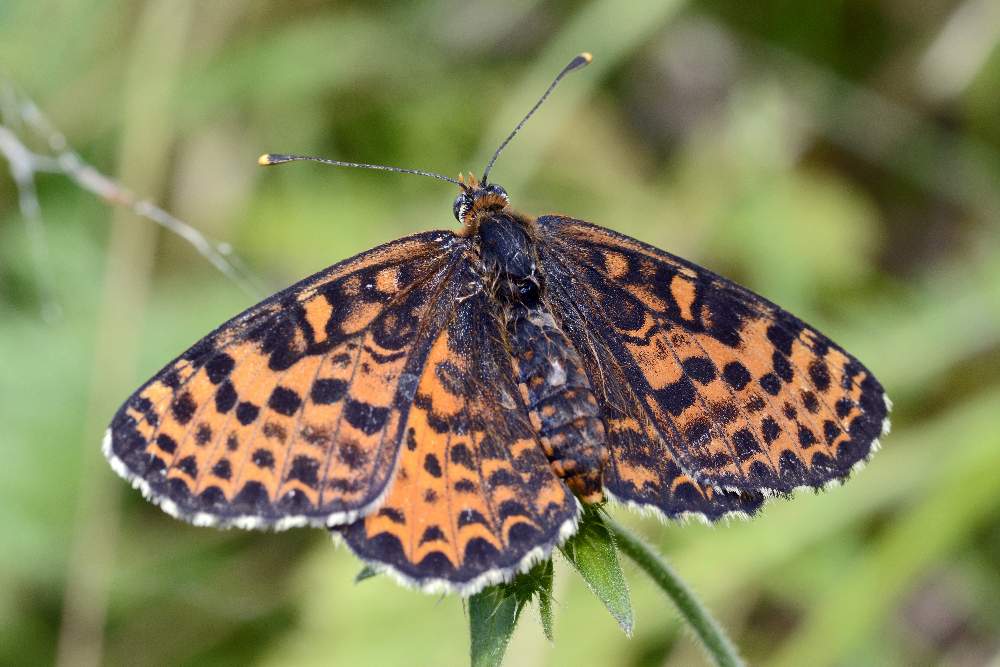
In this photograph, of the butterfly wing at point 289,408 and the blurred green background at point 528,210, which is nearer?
the butterfly wing at point 289,408

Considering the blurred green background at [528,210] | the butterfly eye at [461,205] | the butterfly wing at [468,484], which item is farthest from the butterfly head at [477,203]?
the blurred green background at [528,210]

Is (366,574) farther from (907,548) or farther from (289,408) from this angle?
(907,548)

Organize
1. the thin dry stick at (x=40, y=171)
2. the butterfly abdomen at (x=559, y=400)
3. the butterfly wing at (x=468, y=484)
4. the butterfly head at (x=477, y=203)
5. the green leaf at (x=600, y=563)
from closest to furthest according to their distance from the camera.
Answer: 1. the green leaf at (x=600, y=563)
2. the butterfly wing at (x=468, y=484)
3. the butterfly abdomen at (x=559, y=400)
4. the butterfly head at (x=477, y=203)
5. the thin dry stick at (x=40, y=171)

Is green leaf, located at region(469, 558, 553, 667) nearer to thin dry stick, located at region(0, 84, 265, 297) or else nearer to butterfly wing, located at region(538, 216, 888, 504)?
butterfly wing, located at region(538, 216, 888, 504)

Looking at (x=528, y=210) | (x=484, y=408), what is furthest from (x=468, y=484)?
(x=528, y=210)

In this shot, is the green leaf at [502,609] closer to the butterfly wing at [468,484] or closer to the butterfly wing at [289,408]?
the butterfly wing at [468,484]

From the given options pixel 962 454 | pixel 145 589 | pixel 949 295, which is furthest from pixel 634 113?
pixel 145 589

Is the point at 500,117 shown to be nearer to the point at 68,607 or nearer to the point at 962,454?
the point at 962,454
